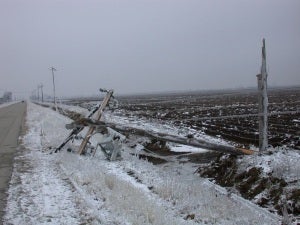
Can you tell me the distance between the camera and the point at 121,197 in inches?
281

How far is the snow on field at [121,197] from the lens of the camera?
608 cm

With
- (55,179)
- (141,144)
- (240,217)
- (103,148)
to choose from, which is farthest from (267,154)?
(141,144)

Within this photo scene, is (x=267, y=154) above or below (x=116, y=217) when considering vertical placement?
above

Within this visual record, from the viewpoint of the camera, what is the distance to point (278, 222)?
5621mm

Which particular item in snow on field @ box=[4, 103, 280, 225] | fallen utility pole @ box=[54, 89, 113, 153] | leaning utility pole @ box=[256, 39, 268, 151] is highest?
leaning utility pole @ box=[256, 39, 268, 151]

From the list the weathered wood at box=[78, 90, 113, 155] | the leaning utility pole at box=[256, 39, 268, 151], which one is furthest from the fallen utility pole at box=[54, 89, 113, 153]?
the leaning utility pole at box=[256, 39, 268, 151]

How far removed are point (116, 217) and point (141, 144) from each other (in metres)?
9.74

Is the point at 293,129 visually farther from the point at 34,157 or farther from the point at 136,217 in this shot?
the point at 136,217

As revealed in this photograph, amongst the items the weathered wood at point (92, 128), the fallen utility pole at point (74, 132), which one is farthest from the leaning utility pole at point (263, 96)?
the fallen utility pole at point (74, 132)

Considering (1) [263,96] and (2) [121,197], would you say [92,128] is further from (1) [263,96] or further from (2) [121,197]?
(1) [263,96]

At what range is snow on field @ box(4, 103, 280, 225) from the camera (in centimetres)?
608

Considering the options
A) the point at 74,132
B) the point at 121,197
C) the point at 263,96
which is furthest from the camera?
the point at 74,132

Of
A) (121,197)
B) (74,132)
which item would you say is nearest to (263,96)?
(121,197)

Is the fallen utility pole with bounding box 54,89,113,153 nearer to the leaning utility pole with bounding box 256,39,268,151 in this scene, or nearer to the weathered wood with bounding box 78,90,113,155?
the weathered wood with bounding box 78,90,113,155
